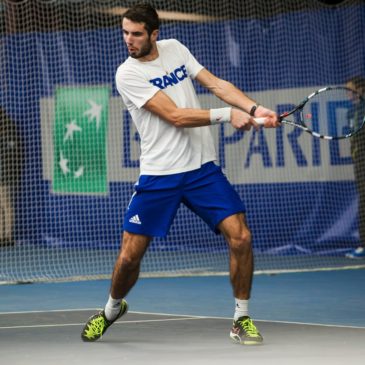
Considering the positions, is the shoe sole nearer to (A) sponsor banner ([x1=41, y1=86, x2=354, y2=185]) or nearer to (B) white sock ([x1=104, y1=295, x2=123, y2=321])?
(B) white sock ([x1=104, y1=295, x2=123, y2=321])

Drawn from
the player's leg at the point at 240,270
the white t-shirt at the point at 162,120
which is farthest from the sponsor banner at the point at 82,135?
the player's leg at the point at 240,270

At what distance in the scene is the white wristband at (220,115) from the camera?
6.05 meters

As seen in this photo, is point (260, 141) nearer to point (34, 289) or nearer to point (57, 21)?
point (57, 21)

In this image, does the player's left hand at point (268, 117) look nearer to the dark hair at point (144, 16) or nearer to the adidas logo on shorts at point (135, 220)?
the dark hair at point (144, 16)

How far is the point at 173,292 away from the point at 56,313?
1.59 meters

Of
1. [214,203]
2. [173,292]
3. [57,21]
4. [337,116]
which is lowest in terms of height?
[173,292]

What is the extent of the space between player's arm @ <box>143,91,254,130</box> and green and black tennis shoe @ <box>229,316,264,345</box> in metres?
1.10

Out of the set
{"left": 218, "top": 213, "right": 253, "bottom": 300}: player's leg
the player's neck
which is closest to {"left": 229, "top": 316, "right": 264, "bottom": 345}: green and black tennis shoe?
{"left": 218, "top": 213, "right": 253, "bottom": 300}: player's leg

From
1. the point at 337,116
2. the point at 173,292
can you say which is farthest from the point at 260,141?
the point at 337,116

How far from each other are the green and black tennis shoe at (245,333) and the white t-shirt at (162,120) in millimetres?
909

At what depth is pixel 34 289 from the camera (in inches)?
390

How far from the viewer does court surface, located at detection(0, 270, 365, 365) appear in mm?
5871

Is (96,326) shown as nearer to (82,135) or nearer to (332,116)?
(332,116)

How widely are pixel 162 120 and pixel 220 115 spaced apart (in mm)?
416
